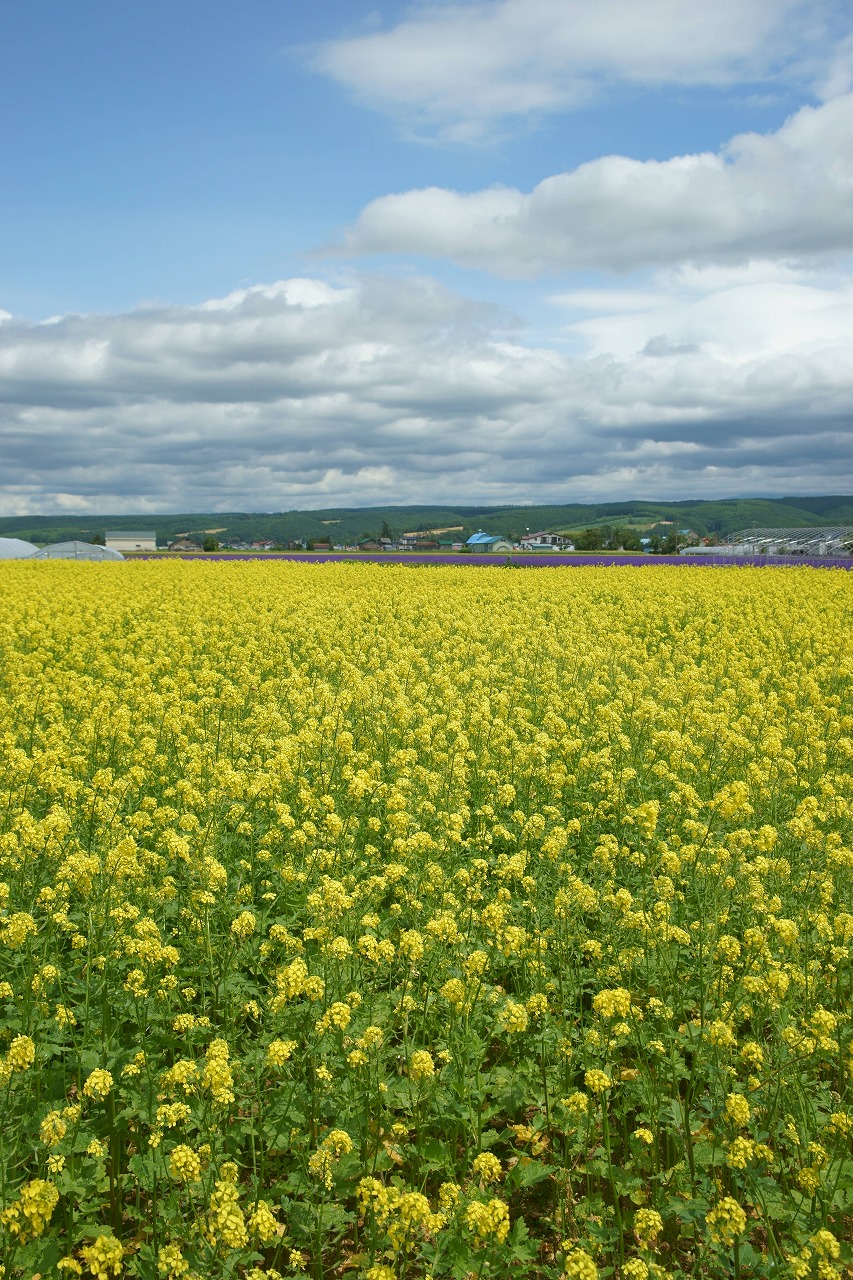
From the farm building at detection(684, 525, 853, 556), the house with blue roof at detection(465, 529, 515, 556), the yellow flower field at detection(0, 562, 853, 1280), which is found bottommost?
the yellow flower field at detection(0, 562, 853, 1280)

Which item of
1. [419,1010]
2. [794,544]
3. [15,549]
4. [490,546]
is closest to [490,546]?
[490,546]

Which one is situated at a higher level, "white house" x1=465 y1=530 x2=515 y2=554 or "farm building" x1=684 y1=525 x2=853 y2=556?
"white house" x1=465 y1=530 x2=515 y2=554

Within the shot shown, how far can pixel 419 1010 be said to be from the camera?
5.44 m

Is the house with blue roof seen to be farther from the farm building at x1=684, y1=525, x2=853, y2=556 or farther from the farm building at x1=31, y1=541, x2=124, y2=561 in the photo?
the farm building at x1=31, y1=541, x2=124, y2=561

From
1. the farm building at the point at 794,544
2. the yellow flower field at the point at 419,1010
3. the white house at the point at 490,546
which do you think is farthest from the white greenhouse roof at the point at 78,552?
the yellow flower field at the point at 419,1010

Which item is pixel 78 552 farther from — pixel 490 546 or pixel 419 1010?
pixel 490 546

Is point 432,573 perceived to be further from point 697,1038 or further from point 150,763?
point 697,1038

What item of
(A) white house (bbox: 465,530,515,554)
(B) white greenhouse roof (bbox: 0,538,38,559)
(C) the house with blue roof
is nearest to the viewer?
(B) white greenhouse roof (bbox: 0,538,38,559)

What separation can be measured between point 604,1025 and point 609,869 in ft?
7.49

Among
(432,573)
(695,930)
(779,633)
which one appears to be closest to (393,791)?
(695,930)

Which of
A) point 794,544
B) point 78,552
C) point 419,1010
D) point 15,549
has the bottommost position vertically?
point 419,1010

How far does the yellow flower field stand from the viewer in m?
4.01

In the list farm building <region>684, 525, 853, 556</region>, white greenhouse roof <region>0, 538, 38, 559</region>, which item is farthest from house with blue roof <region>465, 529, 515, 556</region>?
white greenhouse roof <region>0, 538, 38, 559</region>

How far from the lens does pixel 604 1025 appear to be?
4.67 m
